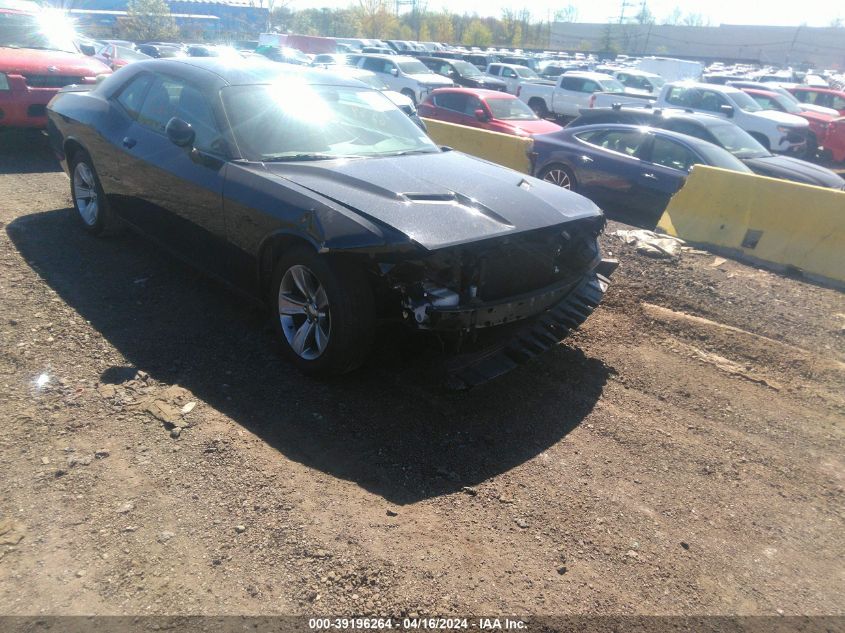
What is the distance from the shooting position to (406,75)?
21.1 meters

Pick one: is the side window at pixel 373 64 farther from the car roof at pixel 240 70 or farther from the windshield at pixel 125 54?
the car roof at pixel 240 70

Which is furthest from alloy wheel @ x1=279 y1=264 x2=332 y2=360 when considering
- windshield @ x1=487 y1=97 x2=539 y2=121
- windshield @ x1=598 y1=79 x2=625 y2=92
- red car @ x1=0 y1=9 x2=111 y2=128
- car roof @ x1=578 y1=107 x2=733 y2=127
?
windshield @ x1=598 y1=79 x2=625 y2=92

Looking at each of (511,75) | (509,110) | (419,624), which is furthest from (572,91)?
(419,624)

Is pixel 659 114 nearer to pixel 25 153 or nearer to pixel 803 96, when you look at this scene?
pixel 25 153

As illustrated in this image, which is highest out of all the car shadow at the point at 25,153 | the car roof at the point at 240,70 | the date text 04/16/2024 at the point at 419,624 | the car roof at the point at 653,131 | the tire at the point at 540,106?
the car roof at the point at 240,70

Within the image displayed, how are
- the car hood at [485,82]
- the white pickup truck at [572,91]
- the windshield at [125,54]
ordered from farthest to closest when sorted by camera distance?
the car hood at [485,82] → the white pickup truck at [572,91] → the windshield at [125,54]

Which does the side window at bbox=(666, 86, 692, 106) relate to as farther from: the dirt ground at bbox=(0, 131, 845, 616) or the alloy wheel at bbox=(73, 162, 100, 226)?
the alloy wheel at bbox=(73, 162, 100, 226)

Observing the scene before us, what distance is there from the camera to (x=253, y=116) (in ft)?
14.5

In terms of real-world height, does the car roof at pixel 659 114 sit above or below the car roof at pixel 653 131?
above

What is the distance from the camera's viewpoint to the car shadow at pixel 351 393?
3.31 meters

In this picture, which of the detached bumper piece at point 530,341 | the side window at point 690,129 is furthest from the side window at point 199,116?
the side window at point 690,129

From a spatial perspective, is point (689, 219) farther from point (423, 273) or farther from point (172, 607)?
point (172, 607)

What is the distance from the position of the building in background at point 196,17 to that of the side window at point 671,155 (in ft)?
129

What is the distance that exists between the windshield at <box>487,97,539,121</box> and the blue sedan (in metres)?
4.77
